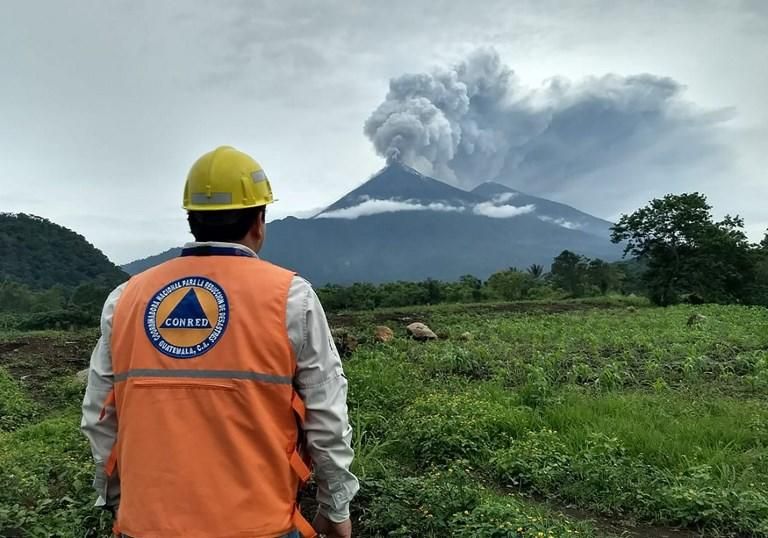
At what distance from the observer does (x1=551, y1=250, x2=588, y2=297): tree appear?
32.4 meters

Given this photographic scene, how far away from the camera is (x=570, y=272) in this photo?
34719mm

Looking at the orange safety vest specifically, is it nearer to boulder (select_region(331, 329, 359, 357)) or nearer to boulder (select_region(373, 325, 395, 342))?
boulder (select_region(331, 329, 359, 357))

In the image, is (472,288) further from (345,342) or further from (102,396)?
(102,396)

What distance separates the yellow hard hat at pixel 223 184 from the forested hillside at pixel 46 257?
122ft

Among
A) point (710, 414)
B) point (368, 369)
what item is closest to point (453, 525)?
point (710, 414)

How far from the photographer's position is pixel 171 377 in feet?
4.97

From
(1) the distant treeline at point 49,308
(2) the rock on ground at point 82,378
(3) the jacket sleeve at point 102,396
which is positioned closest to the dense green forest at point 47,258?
(1) the distant treeline at point 49,308

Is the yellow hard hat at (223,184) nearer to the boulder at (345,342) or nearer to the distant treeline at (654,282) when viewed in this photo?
the boulder at (345,342)

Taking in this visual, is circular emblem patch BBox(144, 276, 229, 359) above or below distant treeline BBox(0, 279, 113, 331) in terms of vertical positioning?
above

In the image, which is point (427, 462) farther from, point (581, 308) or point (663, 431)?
point (581, 308)

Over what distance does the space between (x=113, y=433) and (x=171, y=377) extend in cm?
38

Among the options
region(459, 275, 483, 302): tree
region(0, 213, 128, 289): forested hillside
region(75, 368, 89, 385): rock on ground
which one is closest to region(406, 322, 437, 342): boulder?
region(75, 368, 89, 385): rock on ground

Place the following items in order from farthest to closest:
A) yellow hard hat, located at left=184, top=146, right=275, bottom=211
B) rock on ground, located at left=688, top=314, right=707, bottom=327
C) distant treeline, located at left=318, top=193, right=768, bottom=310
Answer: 1. distant treeline, located at left=318, top=193, right=768, bottom=310
2. rock on ground, located at left=688, top=314, right=707, bottom=327
3. yellow hard hat, located at left=184, top=146, right=275, bottom=211

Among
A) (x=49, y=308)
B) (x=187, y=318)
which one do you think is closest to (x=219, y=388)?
(x=187, y=318)
